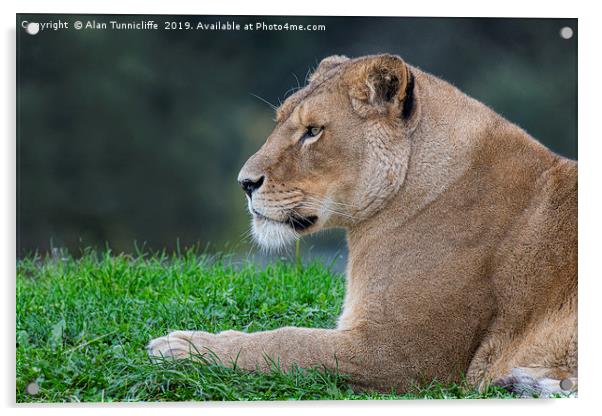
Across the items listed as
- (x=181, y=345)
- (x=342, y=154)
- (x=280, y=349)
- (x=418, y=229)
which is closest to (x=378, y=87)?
(x=342, y=154)

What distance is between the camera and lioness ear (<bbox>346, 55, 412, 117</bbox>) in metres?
5.02

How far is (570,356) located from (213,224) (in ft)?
9.38

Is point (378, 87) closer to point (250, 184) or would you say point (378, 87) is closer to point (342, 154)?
point (342, 154)

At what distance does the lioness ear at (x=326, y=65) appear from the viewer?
5410 mm

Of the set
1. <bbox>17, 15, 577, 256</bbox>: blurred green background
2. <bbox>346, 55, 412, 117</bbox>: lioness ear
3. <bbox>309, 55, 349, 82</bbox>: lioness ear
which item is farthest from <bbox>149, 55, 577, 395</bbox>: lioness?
<bbox>17, 15, 577, 256</bbox>: blurred green background

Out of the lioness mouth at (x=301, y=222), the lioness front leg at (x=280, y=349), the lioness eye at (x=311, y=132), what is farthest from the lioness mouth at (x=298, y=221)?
the lioness front leg at (x=280, y=349)

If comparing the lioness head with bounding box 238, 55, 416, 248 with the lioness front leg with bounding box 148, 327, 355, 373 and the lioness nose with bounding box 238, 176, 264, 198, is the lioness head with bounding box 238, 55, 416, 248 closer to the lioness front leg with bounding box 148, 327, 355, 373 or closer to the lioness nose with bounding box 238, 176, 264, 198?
the lioness nose with bounding box 238, 176, 264, 198

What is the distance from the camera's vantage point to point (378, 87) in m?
5.05

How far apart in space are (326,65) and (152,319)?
4.67 ft

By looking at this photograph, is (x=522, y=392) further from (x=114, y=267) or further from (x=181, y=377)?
(x=114, y=267)

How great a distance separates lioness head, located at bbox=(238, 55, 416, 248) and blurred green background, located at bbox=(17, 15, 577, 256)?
47 centimetres

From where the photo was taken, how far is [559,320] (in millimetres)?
4910

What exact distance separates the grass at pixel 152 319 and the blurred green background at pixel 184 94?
246 millimetres
